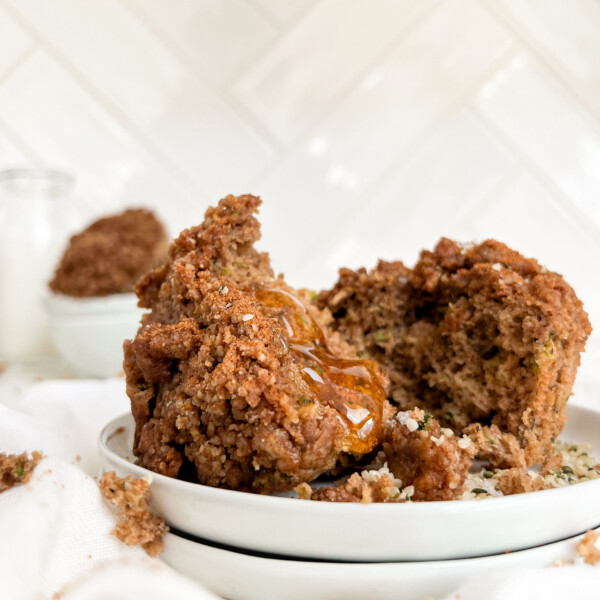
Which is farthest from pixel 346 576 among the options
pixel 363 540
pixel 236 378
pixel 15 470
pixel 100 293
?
pixel 100 293

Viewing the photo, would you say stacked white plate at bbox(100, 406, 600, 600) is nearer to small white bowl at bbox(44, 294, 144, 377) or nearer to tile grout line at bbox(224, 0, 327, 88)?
small white bowl at bbox(44, 294, 144, 377)

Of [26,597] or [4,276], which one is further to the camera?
[4,276]

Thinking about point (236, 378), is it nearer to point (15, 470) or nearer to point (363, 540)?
point (363, 540)

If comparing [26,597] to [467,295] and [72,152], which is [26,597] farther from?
[72,152]

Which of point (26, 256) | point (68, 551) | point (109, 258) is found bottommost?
point (26, 256)

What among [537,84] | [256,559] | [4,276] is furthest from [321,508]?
[537,84]

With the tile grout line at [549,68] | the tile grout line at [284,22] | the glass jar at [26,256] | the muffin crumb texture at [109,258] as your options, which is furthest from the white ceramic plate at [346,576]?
the tile grout line at [284,22]

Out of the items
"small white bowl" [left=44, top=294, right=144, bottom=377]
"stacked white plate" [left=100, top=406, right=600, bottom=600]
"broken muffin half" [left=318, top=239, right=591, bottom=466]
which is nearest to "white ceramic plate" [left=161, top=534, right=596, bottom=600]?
"stacked white plate" [left=100, top=406, right=600, bottom=600]
